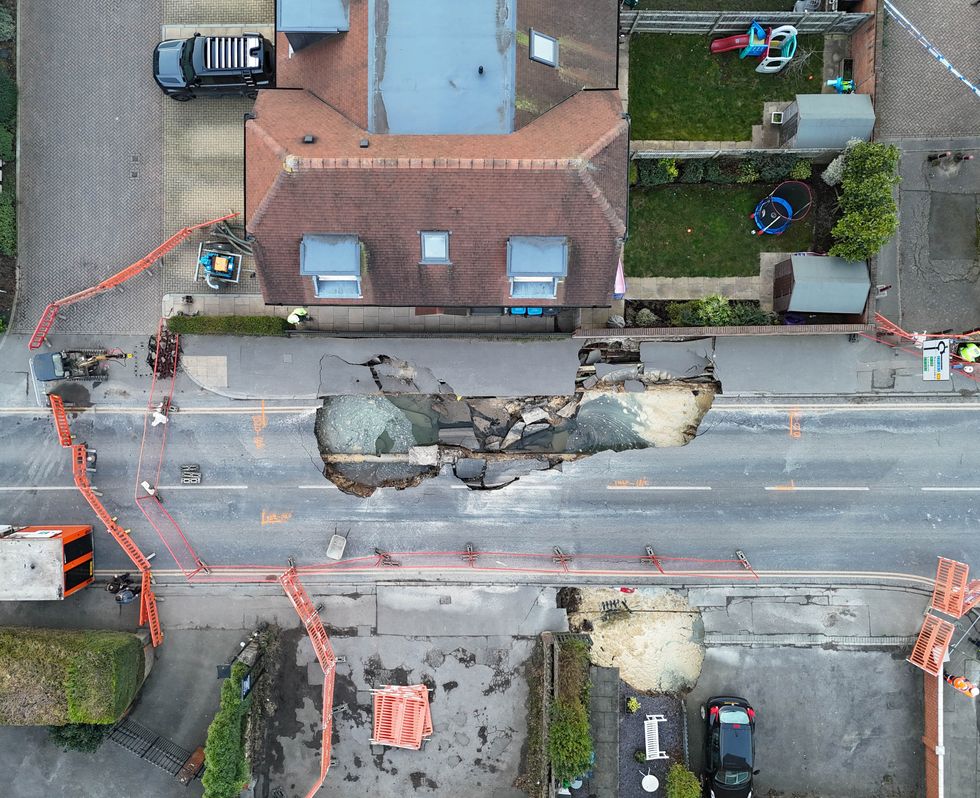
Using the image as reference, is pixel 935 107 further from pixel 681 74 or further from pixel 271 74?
pixel 271 74

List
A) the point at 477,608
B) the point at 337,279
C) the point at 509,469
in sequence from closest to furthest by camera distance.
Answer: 1. the point at 337,279
2. the point at 477,608
3. the point at 509,469

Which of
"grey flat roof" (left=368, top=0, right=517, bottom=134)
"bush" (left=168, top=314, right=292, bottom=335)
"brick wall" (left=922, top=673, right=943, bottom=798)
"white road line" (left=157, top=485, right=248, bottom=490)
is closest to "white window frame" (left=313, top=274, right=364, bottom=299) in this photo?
"bush" (left=168, top=314, right=292, bottom=335)

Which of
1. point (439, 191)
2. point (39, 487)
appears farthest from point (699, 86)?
point (39, 487)

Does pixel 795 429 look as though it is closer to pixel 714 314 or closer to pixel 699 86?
pixel 714 314

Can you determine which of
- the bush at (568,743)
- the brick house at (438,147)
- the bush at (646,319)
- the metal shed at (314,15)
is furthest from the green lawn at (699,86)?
→ the bush at (568,743)

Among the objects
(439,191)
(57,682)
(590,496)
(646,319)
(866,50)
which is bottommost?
(57,682)

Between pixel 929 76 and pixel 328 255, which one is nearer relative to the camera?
pixel 328 255

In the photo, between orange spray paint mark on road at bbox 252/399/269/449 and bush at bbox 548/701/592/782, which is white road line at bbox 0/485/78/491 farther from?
bush at bbox 548/701/592/782

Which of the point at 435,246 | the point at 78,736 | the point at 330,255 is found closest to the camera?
the point at 330,255
